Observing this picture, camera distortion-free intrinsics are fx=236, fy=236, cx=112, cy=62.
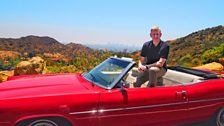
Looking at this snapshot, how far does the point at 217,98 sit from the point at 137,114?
1531 mm

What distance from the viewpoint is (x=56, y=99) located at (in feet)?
10.8

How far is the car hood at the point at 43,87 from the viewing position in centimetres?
344

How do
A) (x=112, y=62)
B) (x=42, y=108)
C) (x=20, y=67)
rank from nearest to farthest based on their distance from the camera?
(x=42, y=108) < (x=112, y=62) < (x=20, y=67)

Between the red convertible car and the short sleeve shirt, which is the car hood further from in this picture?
the short sleeve shirt

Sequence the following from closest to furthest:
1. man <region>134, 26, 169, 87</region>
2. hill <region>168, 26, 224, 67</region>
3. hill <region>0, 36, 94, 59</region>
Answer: man <region>134, 26, 169, 87</region> → hill <region>168, 26, 224, 67</region> → hill <region>0, 36, 94, 59</region>

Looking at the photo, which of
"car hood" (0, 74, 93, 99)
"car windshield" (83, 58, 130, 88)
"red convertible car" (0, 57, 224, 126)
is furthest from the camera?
"car windshield" (83, 58, 130, 88)

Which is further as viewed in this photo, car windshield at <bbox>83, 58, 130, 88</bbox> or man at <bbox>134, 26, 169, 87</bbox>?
man at <bbox>134, 26, 169, 87</bbox>

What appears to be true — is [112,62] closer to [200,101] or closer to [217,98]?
[200,101]

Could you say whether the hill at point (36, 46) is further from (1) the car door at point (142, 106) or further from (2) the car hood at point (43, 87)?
(1) the car door at point (142, 106)

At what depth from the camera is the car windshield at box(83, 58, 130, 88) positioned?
12.6 ft

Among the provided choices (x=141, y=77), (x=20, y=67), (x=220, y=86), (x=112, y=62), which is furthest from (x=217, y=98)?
(x=20, y=67)

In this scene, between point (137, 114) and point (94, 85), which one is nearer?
point (137, 114)

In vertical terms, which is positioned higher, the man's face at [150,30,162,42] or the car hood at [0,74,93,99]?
the man's face at [150,30,162,42]

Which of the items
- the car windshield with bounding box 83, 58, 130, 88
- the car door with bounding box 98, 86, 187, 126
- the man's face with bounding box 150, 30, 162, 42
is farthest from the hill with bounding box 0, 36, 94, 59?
the car door with bounding box 98, 86, 187, 126
